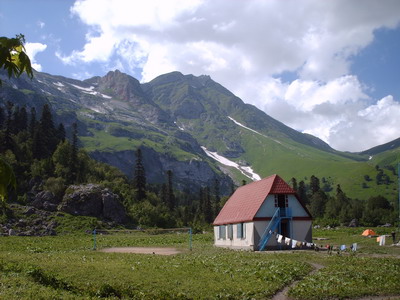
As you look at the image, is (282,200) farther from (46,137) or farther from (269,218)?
(46,137)

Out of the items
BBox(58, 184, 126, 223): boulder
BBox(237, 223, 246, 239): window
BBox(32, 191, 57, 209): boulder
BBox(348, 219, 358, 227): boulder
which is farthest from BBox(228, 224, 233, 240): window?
BBox(348, 219, 358, 227): boulder

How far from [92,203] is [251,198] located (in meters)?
49.9

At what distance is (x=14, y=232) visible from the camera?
61.8m

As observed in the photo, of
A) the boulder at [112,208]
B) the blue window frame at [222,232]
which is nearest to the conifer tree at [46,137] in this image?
the boulder at [112,208]

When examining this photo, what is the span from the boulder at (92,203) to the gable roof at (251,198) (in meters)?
41.1

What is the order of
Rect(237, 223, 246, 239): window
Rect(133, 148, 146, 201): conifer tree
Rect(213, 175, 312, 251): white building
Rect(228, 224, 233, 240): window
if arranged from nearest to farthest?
1. Rect(213, 175, 312, 251): white building
2. Rect(237, 223, 246, 239): window
3. Rect(228, 224, 233, 240): window
4. Rect(133, 148, 146, 201): conifer tree

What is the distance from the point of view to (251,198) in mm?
48281

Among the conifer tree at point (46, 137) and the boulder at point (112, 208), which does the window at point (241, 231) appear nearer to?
the boulder at point (112, 208)

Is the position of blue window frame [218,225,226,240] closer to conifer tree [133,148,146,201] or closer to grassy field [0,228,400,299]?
grassy field [0,228,400,299]

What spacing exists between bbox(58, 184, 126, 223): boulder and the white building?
45653 millimetres

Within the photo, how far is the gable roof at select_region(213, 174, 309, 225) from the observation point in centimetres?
4497

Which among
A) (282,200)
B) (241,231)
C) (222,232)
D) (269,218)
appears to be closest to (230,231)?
(222,232)

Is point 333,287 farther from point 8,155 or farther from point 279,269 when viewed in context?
point 8,155

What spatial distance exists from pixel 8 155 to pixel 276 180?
69.9 metres
